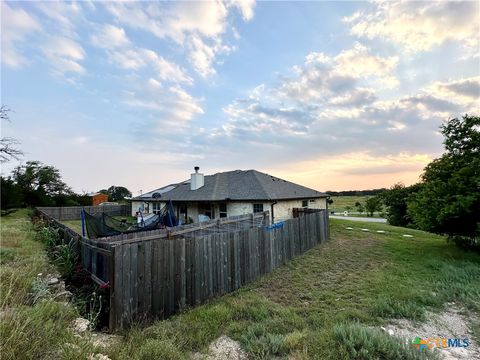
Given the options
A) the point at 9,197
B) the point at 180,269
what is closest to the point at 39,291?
the point at 180,269

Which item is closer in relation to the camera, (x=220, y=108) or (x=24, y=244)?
(x=24, y=244)

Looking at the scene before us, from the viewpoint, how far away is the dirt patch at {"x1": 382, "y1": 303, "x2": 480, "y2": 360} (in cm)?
328

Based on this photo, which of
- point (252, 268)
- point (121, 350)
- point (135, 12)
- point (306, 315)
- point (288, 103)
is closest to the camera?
point (121, 350)

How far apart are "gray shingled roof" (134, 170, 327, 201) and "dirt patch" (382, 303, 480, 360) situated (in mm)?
9761

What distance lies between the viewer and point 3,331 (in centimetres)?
229

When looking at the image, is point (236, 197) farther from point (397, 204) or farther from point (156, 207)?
point (397, 204)

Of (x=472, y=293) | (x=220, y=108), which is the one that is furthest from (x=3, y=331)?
(x=220, y=108)

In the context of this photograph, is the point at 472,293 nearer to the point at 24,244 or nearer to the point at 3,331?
the point at 3,331

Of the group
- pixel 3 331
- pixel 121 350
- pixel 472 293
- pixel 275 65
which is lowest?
pixel 472 293

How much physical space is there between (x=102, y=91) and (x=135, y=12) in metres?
4.10

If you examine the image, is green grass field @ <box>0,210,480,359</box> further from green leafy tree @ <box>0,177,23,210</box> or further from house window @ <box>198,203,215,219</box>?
green leafy tree @ <box>0,177,23,210</box>

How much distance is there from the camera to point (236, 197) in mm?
14891
